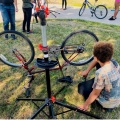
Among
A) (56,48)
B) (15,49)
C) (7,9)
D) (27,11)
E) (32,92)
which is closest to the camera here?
(56,48)

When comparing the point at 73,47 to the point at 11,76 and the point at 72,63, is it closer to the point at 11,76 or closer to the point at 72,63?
the point at 72,63

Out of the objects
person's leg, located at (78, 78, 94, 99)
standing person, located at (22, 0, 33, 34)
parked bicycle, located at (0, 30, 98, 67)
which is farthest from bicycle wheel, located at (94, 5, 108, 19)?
person's leg, located at (78, 78, 94, 99)

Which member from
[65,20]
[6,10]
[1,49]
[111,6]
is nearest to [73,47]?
[1,49]

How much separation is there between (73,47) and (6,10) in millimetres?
2464

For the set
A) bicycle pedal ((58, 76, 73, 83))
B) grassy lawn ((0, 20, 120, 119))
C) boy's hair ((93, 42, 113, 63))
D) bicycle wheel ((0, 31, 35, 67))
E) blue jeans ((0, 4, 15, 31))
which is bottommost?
grassy lawn ((0, 20, 120, 119))

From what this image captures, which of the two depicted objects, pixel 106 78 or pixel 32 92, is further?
pixel 32 92

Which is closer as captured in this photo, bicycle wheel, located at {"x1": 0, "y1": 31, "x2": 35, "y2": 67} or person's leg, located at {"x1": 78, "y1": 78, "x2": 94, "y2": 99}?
person's leg, located at {"x1": 78, "y1": 78, "x2": 94, "y2": 99}

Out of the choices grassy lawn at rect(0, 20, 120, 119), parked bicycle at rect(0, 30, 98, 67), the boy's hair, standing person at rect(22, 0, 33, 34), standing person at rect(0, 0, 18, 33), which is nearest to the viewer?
the boy's hair

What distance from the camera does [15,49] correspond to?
13.3 feet

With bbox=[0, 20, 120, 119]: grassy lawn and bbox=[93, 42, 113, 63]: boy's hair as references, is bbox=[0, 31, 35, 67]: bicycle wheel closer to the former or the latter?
bbox=[0, 20, 120, 119]: grassy lawn

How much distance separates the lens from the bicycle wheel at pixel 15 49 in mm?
3846

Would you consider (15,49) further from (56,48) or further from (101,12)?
(101,12)

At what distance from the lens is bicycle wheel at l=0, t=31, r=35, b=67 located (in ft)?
12.6

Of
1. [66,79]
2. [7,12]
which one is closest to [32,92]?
[66,79]
